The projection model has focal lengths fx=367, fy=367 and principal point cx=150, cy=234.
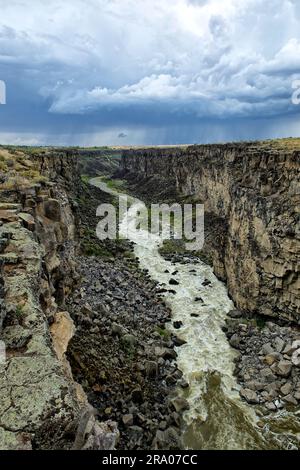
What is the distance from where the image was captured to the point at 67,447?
6.14 metres

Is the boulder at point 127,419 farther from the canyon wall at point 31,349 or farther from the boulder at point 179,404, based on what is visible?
the canyon wall at point 31,349

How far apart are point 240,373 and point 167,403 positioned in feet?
16.6

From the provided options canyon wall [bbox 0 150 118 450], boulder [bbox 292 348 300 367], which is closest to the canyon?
canyon wall [bbox 0 150 118 450]

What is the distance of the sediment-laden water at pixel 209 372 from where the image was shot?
55.7 ft

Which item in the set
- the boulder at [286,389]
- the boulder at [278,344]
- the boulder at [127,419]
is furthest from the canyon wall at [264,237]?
the boulder at [127,419]

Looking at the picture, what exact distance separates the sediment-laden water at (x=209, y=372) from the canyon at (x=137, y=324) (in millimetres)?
95

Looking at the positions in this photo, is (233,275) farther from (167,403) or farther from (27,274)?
(27,274)

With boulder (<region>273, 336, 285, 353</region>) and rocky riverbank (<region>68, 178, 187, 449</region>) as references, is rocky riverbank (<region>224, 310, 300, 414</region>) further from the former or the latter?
rocky riverbank (<region>68, 178, 187, 449</region>)

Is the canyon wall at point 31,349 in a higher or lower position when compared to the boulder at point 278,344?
higher

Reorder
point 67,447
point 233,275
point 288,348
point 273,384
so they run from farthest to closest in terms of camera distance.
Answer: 1. point 233,275
2. point 288,348
3. point 273,384
4. point 67,447

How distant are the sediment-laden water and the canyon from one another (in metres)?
0.10

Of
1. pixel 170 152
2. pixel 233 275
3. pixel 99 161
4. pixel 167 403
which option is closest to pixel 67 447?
pixel 167 403

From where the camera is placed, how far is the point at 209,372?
21.6 metres

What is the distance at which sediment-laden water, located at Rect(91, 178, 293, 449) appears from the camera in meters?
17.0
